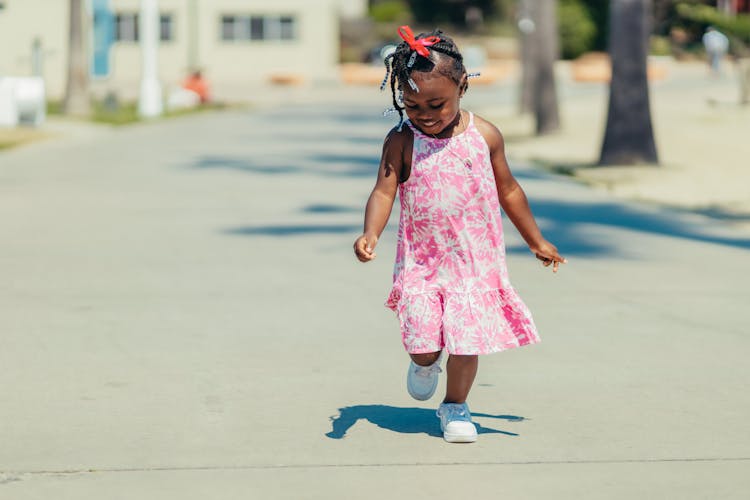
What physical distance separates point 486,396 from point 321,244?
564 cm

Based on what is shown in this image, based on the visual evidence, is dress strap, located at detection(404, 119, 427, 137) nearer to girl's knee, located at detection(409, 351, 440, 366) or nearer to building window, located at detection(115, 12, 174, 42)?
girl's knee, located at detection(409, 351, 440, 366)

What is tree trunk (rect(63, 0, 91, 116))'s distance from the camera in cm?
3388

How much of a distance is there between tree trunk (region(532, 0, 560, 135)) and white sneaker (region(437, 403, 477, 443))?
22.4 metres

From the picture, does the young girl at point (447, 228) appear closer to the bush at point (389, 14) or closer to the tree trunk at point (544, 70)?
the tree trunk at point (544, 70)

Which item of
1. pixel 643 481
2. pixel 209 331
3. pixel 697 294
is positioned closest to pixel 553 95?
pixel 697 294

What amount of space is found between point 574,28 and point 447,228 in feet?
214

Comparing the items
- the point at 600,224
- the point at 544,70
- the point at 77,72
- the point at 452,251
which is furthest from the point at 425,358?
the point at 77,72

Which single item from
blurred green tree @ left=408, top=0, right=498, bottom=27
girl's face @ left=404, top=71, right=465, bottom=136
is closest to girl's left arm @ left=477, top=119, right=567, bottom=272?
girl's face @ left=404, top=71, right=465, bottom=136

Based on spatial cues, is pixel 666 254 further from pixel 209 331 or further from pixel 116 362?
pixel 116 362

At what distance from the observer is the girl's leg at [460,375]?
5.70 metres

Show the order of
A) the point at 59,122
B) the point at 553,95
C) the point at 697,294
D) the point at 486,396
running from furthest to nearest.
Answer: the point at 59,122, the point at 553,95, the point at 697,294, the point at 486,396

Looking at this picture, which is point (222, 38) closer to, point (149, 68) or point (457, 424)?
point (149, 68)

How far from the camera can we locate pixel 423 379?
5836 millimetres

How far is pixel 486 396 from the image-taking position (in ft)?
21.5
